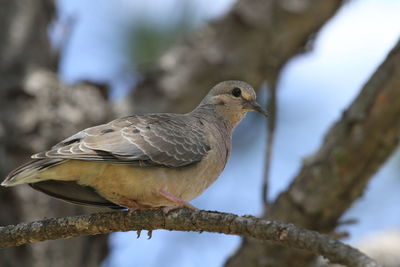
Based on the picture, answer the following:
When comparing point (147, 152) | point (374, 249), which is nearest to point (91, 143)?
point (147, 152)

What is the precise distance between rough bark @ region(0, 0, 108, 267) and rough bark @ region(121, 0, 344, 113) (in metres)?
0.49

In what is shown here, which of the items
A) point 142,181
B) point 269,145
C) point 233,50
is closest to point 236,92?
point 269,145

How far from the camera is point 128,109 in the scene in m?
5.82

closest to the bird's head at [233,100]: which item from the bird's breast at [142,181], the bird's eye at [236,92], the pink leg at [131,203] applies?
the bird's eye at [236,92]

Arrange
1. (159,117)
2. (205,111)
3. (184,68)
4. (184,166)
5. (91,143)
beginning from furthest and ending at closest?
(184,68) < (205,111) < (159,117) < (184,166) < (91,143)

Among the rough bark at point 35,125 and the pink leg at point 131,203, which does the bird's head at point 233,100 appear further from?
the pink leg at point 131,203

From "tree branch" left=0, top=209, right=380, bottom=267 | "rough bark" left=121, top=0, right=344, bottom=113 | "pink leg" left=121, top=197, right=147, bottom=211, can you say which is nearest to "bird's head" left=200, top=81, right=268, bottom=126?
"rough bark" left=121, top=0, right=344, bottom=113

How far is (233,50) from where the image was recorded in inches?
237

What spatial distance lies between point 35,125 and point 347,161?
2.65 m

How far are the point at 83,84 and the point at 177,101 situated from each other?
2.82ft

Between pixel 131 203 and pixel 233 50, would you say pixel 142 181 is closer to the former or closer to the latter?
pixel 131 203

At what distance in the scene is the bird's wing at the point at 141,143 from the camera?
12.5 ft

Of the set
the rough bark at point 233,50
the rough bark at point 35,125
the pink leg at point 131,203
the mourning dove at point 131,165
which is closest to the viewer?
the mourning dove at point 131,165

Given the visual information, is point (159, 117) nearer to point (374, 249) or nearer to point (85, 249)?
point (85, 249)
